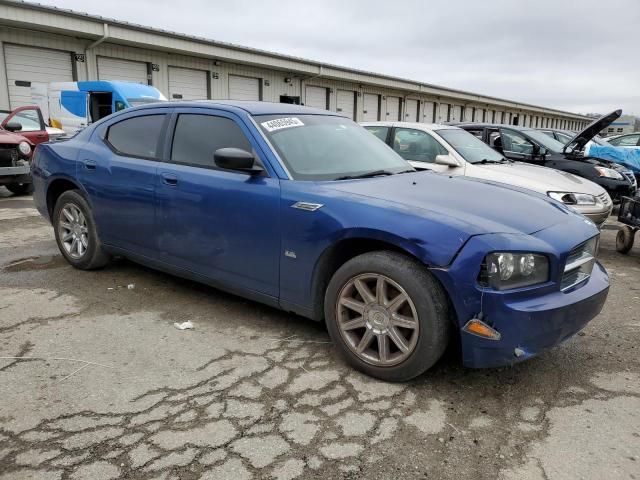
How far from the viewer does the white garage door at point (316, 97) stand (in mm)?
25906

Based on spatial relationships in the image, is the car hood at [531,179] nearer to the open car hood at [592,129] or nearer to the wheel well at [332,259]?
the open car hood at [592,129]

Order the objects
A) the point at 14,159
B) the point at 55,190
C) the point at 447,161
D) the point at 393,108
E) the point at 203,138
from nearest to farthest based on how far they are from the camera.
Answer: the point at 203,138, the point at 55,190, the point at 447,161, the point at 14,159, the point at 393,108

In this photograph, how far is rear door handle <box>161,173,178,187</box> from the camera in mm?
3799

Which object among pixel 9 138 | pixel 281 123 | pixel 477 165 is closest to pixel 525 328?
pixel 281 123

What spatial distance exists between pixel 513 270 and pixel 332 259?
41.2 inches

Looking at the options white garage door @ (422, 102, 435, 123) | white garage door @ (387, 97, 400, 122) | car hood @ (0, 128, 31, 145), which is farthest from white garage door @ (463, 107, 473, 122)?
car hood @ (0, 128, 31, 145)

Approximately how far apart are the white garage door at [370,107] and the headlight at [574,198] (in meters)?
24.1

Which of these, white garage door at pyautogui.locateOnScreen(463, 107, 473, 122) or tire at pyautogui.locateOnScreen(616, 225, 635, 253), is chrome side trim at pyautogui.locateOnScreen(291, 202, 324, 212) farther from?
white garage door at pyautogui.locateOnScreen(463, 107, 473, 122)

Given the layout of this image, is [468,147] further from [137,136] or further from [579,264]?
[137,136]

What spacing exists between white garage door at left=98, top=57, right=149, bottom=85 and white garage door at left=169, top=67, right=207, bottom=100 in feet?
3.91

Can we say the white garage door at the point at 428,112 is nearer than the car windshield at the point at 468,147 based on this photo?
No

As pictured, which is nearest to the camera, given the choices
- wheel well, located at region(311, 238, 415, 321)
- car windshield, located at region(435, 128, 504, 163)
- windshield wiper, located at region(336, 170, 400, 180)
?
wheel well, located at region(311, 238, 415, 321)

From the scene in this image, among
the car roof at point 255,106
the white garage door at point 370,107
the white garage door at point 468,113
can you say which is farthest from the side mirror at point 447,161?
the white garage door at point 468,113

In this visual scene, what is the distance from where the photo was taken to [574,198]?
6.32 metres
